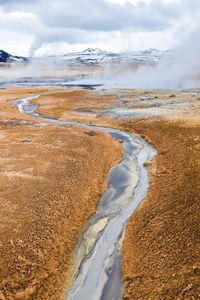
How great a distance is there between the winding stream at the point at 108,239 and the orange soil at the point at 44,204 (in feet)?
1.90

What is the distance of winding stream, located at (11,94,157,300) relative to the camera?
9.85 meters

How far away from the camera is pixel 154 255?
10.5 metres

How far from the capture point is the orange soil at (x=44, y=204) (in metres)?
9.41

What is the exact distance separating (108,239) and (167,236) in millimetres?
3386

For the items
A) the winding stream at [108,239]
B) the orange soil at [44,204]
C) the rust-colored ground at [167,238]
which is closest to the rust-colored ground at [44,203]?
the orange soil at [44,204]

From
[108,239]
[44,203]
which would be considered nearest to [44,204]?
[44,203]

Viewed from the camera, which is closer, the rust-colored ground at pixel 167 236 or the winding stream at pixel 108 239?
the rust-colored ground at pixel 167 236

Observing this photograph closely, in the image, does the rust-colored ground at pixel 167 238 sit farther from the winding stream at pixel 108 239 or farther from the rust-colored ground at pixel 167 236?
the winding stream at pixel 108 239

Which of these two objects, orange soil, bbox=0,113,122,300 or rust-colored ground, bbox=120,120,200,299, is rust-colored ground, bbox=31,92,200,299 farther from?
orange soil, bbox=0,113,122,300

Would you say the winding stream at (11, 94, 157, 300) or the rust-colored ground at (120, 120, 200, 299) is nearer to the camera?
the rust-colored ground at (120, 120, 200, 299)

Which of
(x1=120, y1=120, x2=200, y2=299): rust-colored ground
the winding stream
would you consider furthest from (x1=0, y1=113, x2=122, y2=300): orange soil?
(x1=120, y1=120, x2=200, y2=299): rust-colored ground

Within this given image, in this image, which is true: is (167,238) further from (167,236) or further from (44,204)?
(44,204)

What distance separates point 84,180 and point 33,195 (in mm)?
4676

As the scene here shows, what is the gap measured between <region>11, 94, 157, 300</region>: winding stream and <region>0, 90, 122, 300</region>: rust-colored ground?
0.58 m
